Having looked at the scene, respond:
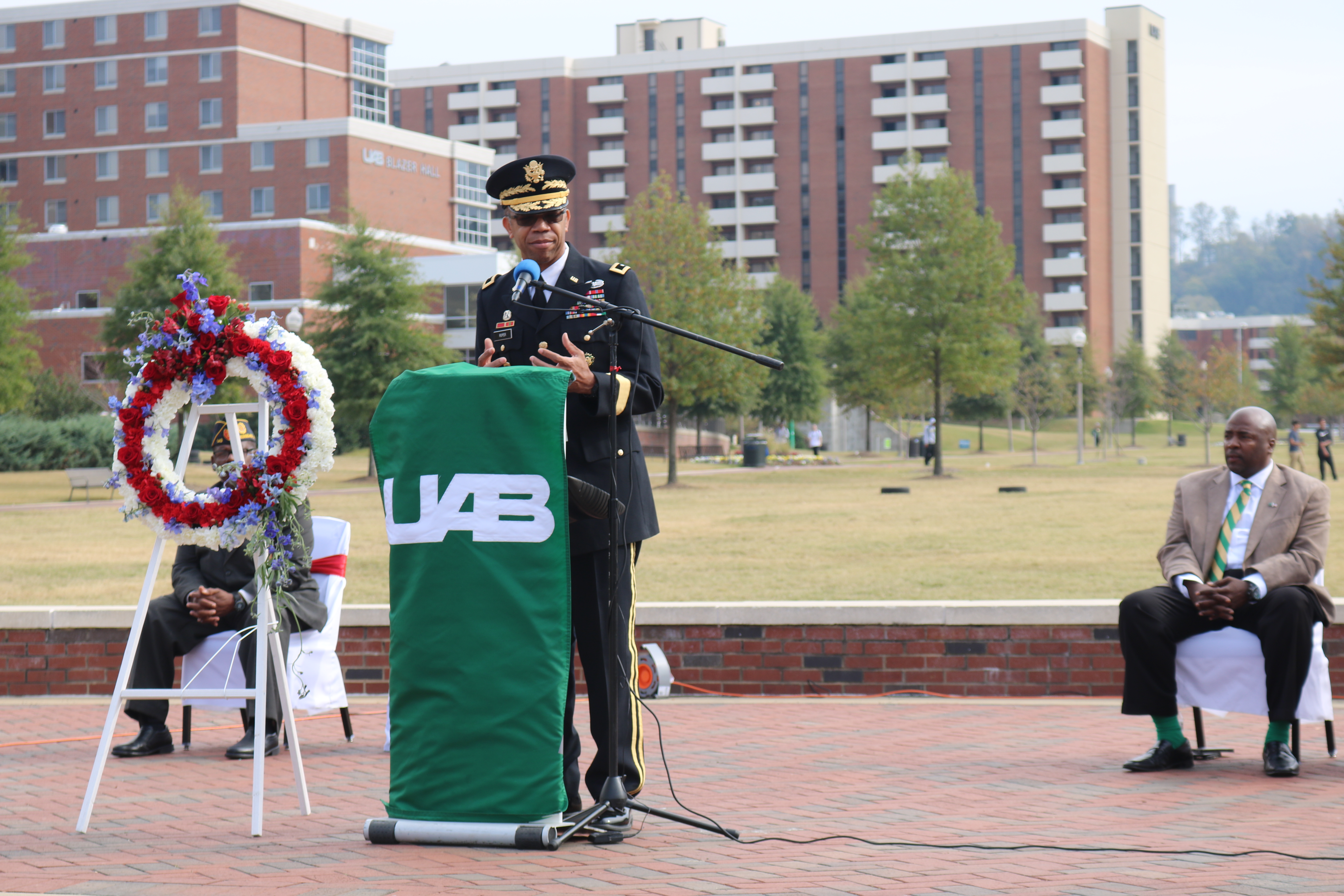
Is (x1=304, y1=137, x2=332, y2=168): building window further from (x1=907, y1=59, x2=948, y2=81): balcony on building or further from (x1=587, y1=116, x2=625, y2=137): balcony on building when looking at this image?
(x1=907, y1=59, x2=948, y2=81): balcony on building

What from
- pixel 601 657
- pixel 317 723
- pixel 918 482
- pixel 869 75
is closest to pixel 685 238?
pixel 918 482

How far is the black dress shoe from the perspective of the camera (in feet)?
20.7

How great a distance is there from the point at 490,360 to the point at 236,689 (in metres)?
2.04

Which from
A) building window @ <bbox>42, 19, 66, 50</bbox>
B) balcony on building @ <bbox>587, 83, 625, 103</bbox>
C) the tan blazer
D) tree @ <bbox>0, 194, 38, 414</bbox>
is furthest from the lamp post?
balcony on building @ <bbox>587, 83, 625, 103</bbox>

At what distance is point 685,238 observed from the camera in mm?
37656

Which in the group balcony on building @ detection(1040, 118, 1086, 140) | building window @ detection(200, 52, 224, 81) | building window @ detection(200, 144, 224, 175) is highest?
balcony on building @ detection(1040, 118, 1086, 140)

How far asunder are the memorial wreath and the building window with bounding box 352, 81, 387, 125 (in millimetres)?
80155

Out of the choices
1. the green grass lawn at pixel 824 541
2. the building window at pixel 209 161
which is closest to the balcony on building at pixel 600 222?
the building window at pixel 209 161

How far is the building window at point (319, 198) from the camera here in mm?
72812

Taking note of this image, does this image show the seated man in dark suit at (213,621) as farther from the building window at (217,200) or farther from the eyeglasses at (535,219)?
the building window at (217,200)

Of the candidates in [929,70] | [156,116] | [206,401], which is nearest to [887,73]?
[929,70]

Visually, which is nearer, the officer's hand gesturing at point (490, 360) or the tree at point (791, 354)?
the officer's hand gesturing at point (490, 360)

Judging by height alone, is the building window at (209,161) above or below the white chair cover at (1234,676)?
above

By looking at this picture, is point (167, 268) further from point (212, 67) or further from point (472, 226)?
point (472, 226)
